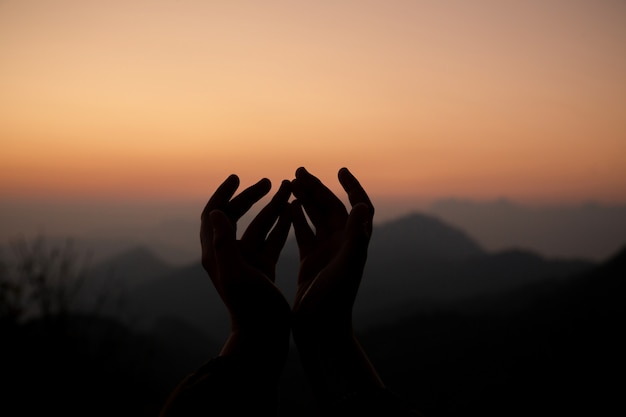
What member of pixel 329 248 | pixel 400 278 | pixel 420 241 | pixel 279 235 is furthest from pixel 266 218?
pixel 420 241

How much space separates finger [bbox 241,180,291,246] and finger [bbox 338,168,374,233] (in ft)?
1.23

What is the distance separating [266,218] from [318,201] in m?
0.32

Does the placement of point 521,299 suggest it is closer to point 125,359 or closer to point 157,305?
point 125,359

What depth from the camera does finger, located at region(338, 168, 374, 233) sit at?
256 cm

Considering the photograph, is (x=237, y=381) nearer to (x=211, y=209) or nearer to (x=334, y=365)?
(x=334, y=365)

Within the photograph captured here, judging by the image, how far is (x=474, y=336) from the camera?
7.75m

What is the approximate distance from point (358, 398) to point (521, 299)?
8.63 meters

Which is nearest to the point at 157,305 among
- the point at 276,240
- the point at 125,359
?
the point at 125,359

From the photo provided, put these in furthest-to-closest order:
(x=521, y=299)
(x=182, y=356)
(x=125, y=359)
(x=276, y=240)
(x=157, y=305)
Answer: (x=157, y=305)
(x=182, y=356)
(x=521, y=299)
(x=125, y=359)
(x=276, y=240)

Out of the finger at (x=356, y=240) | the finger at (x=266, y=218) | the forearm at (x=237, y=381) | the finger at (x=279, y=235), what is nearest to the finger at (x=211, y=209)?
the finger at (x=266, y=218)

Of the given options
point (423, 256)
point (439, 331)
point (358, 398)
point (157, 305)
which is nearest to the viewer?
point (358, 398)

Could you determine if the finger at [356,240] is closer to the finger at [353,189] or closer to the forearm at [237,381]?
the finger at [353,189]

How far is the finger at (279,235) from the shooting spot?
276cm

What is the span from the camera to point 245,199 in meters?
2.72
